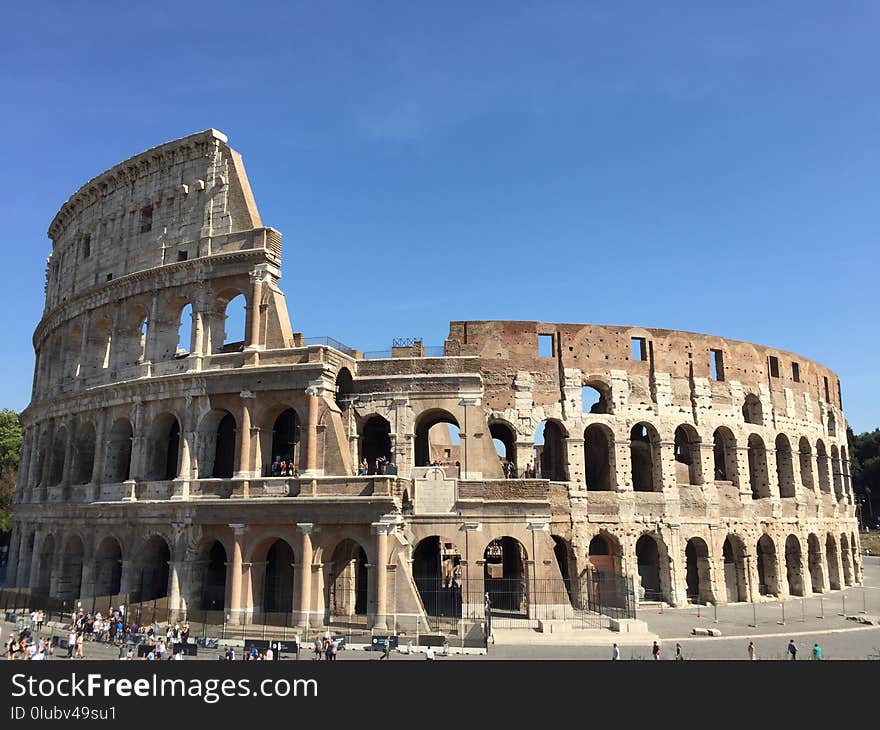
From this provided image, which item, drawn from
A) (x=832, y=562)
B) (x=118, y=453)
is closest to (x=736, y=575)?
(x=832, y=562)

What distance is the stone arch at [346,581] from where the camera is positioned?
1056 inches

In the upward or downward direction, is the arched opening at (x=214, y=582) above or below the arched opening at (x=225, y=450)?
below

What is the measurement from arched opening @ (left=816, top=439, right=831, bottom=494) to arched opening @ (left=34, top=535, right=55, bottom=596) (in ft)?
137

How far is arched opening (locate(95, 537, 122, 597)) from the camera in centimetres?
2922

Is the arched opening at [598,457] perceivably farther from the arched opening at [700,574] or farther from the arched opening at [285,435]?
the arched opening at [285,435]

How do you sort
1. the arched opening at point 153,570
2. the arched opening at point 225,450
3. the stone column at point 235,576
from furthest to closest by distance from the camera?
the arched opening at point 225,450 < the arched opening at point 153,570 < the stone column at point 235,576

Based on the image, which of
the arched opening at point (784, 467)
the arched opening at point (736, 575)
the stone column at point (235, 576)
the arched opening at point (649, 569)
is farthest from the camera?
the arched opening at point (784, 467)

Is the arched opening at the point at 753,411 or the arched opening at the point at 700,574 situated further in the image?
the arched opening at the point at 753,411

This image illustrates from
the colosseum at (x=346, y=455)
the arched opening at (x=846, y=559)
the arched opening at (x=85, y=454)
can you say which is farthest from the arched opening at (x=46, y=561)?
the arched opening at (x=846, y=559)

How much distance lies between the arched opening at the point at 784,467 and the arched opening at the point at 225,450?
2830cm

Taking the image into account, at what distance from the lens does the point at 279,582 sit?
26859 mm

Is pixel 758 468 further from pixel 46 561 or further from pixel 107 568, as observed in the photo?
pixel 46 561
